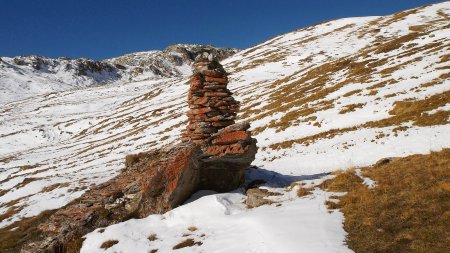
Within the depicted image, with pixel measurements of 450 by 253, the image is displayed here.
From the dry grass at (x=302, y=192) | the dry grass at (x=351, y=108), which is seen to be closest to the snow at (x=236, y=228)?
the dry grass at (x=302, y=192)

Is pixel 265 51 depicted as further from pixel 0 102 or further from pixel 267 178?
pixel 0 102

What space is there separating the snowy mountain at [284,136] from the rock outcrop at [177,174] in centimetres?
104

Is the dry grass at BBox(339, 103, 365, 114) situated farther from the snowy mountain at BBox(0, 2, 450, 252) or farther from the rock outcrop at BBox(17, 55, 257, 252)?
the rock outcrop at BBox(17, 55, 257, 252)

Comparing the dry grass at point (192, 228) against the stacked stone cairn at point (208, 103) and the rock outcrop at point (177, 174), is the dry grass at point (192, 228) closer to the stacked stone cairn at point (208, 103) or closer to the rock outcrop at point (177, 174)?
the rock outcrop at point (177, 174)

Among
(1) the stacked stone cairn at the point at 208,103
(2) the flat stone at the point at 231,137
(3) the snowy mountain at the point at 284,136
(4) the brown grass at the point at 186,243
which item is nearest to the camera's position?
(4) the brown grass at the point at 186,243

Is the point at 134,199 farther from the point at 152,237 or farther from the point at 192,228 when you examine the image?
the point at 192,228

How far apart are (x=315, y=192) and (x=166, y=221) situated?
8.20m

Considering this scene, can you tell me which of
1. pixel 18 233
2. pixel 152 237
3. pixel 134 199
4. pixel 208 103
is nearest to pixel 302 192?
pixel 152 237

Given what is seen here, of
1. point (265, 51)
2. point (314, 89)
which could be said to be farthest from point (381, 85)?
point (265, 51)

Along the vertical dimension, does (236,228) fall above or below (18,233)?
above

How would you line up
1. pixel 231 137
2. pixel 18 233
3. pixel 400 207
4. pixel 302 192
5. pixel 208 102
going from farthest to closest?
pixel 18 233 < pixel 208 102 < pixel 231 137 < pixel 302 192 < pixel 400 207

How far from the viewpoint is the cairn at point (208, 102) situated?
925 inches

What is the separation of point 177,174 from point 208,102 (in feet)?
20.1

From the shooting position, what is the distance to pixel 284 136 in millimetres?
40000
